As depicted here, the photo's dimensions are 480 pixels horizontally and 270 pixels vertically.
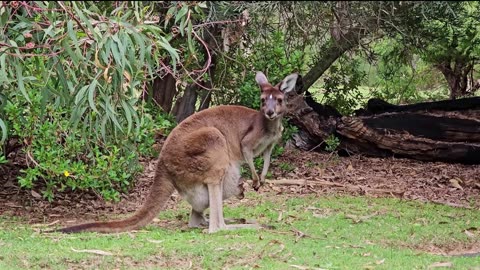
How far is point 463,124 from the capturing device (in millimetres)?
11023

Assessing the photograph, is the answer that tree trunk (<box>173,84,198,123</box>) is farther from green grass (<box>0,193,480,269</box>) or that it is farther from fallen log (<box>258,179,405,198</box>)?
green grass (<box>0,193,480,269</box>)

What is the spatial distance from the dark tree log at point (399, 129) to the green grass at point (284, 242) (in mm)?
2281

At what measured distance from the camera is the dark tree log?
11086 mm

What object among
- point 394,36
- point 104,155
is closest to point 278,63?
point 394,36

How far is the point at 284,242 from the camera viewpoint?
22.8 ft

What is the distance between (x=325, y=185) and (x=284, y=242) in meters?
3.34

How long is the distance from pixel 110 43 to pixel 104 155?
3.34 m

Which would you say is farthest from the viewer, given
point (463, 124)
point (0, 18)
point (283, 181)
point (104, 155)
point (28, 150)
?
point (463, 124)

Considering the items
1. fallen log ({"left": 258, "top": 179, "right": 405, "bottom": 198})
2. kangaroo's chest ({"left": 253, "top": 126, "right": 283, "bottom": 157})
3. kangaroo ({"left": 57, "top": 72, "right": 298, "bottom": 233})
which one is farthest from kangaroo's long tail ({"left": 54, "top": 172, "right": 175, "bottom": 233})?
fallen log ({"left": 258, "top": 179, "right": 405, "bottom": 198})

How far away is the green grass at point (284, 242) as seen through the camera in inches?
244

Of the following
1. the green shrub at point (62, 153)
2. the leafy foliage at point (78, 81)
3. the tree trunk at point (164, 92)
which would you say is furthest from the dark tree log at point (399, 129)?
the green shrub at point (62, 153)

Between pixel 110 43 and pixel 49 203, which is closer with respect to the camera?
pixel 110 43

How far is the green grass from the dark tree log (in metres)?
2.28

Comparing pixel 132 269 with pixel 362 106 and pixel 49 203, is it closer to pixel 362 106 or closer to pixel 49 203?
pixel 49 203
